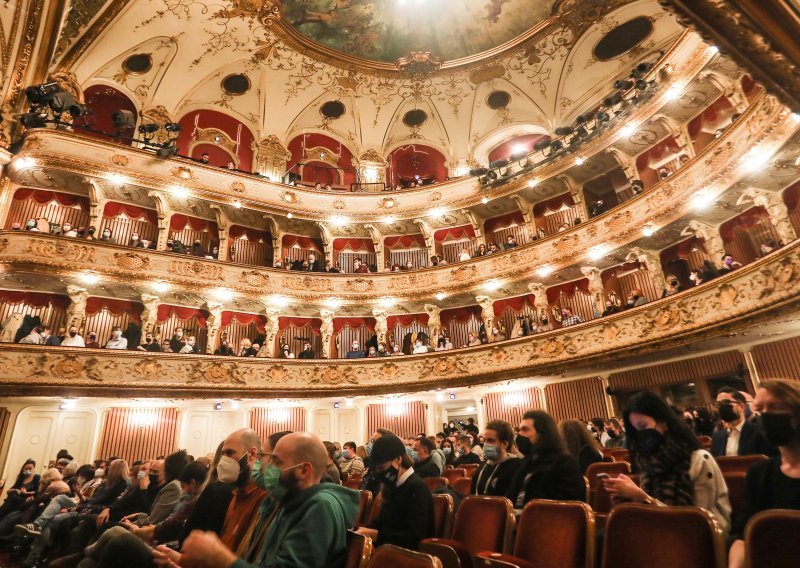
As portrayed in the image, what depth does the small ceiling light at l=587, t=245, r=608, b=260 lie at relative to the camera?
13.6 m

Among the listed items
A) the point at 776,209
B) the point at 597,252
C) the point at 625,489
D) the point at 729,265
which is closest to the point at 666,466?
the point at 625,489

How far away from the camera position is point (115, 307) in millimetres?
14516

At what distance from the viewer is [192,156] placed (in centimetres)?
1745

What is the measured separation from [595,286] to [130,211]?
15794 millimetres

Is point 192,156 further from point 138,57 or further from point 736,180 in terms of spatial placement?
point 736,180

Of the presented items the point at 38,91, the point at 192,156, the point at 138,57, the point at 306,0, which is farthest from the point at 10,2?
the point at 306,0

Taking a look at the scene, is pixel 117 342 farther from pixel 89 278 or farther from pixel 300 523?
pixel 300 523

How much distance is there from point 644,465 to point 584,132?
14190 millimetres

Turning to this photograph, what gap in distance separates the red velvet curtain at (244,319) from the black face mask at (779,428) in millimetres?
15935

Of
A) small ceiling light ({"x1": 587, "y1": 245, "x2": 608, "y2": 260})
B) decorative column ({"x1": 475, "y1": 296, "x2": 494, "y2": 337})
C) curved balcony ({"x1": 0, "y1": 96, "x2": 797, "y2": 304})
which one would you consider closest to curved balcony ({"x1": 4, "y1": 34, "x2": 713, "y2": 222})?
curved balcony ({"x1": 0, "y1": 96, "x2": 797, "y2": 304})

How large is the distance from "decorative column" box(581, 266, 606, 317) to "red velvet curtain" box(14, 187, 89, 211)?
1648 cm

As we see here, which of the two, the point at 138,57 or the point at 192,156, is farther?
the point at 192,156

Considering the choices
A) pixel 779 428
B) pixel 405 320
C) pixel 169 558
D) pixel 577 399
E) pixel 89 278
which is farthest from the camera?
pixel 405 320

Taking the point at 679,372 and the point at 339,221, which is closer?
the point at 679,372
